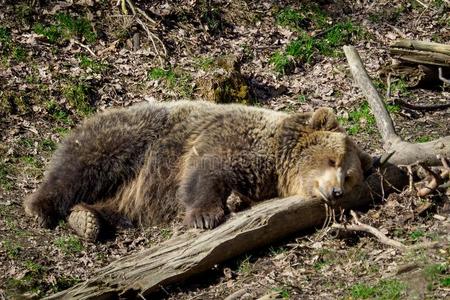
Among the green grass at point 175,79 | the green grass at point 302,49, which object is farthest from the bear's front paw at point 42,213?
the green grass at point 302,49

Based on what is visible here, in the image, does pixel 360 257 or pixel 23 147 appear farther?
pixel 23 147

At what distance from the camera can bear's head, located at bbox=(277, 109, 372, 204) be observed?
24.4 ft

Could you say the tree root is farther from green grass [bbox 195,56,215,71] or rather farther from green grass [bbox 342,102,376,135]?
green grass [bbox 342,102,376,135]

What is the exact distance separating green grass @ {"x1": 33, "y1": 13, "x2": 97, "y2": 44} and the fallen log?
17.5 ft

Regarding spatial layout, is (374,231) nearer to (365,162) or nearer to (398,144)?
(365,162)

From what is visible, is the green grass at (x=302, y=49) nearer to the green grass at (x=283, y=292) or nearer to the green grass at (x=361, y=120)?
the green grass at (x=361, y=120)

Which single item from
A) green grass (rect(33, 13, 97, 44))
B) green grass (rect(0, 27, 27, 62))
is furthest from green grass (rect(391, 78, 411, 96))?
green grass (rect(0, 27, 27, 62))

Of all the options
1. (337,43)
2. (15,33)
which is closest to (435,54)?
(337,43)

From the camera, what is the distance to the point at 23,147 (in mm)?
9203

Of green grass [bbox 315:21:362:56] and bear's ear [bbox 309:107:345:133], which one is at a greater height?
green grass [bbox 315:21:362:56]

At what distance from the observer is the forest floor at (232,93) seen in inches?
254

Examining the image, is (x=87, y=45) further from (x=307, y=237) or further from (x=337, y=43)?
(x=307, y=237)

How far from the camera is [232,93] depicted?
1033 cm

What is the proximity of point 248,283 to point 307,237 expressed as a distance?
968 mm
